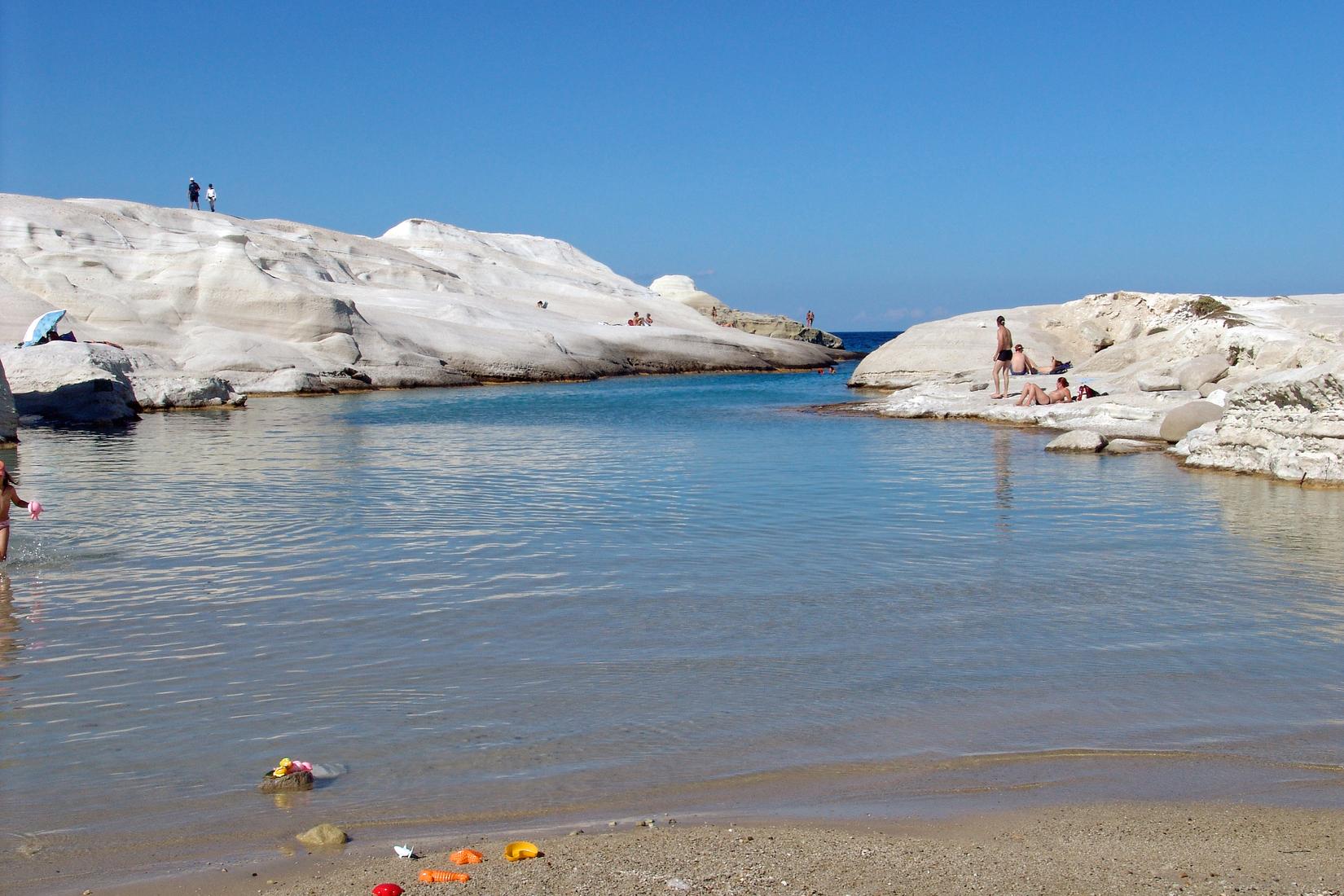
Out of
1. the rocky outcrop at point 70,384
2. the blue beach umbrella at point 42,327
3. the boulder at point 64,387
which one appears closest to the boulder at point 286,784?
the rocky outcrop at point 70,384

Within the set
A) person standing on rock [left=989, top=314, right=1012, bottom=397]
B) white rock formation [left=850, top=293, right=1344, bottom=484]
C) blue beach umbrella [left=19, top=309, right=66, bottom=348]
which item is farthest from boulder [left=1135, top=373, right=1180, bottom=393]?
blue beach umbrella [left=19, top=309, right=66, bottom=348]

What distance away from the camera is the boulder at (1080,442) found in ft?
49.9

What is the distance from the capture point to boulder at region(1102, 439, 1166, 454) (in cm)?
1529

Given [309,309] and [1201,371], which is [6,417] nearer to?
[1201,371]

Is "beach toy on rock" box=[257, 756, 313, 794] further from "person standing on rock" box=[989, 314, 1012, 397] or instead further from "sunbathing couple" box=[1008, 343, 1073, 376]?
"sunbathing couple" box=[1008, 343, 1073, 376]

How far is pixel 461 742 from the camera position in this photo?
4.48 metres

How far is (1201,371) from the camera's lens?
1931 cm

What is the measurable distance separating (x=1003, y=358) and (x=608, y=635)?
15571 millimetres

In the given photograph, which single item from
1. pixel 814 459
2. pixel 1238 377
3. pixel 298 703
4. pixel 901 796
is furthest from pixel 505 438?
pixel 901 796

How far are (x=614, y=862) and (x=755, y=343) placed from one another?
49.7m

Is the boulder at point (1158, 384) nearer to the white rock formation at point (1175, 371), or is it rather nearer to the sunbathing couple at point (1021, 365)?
the white rock formation at point (1175, 371)

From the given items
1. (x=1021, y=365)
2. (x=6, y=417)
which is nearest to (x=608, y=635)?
(x=6, y=417)

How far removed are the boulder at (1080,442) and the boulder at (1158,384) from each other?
13.9ft

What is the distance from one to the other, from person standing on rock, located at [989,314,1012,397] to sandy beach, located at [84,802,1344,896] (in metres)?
16.4
